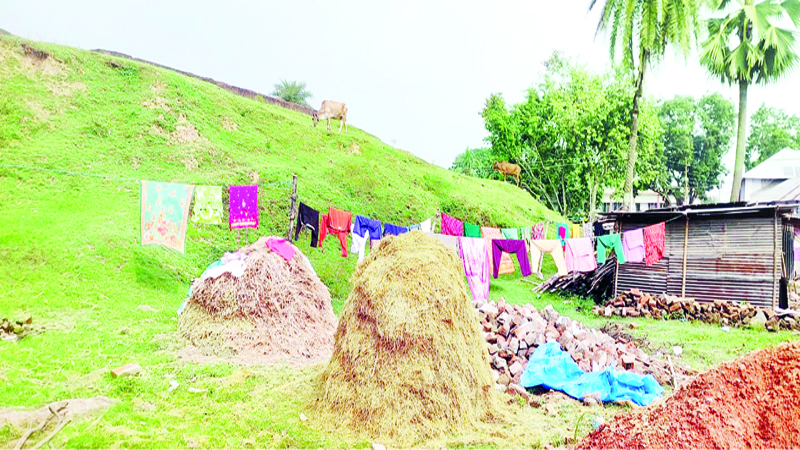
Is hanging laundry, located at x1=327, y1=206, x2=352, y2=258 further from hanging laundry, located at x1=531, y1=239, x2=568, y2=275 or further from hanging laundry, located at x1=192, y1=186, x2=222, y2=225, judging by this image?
hanging laundry, located at x1=531, y1=239, x2=568, y2=275

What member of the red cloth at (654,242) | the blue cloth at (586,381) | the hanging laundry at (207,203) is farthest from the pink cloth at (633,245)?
the hanging laundry at (207,203)

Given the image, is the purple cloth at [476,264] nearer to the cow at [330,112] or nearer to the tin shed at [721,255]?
the tin shed at [721,255]

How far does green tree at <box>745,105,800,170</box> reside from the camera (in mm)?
37969

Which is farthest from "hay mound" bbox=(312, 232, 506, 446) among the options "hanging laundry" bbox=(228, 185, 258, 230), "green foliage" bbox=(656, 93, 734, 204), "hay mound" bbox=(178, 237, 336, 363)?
"green foliage" bbox=(656, 93, 734, 204)

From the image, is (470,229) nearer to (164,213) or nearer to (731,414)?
(164,213)

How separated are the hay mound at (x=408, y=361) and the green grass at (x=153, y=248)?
10.7 inches

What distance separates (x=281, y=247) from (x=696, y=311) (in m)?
10.7

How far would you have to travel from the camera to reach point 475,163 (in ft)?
130

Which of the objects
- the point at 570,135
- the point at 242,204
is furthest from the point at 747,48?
the point at 242,204

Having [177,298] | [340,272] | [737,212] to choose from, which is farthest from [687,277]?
[177,298]

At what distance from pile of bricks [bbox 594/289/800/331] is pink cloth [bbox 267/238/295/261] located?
9044 millimetres

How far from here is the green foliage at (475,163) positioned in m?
35.2

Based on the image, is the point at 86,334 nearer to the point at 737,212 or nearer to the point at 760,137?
the point at 737,212

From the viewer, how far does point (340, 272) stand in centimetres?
1434
